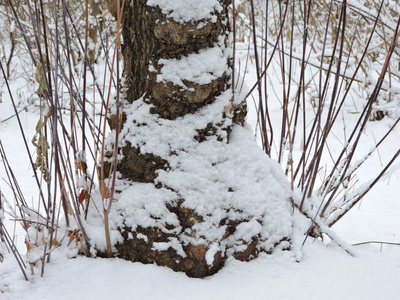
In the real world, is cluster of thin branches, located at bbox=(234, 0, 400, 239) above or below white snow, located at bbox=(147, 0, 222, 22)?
below

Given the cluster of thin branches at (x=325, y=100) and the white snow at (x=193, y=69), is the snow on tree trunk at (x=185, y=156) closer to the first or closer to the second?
the white snow at (x=193, y=69)

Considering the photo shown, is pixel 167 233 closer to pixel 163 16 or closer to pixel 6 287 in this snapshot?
pixel 6 287

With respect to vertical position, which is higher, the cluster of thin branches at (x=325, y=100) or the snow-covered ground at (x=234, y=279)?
the cluster of thin branches at (x=325, y=100)

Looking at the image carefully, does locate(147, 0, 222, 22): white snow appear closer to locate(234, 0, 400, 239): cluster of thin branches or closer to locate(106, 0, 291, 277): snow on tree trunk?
Result: locate(106, 0, 291, 277): snow on tree trunk

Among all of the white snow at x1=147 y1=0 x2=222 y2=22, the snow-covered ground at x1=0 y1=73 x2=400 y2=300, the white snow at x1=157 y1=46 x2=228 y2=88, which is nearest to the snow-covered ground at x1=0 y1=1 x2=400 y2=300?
the snow-covered ground at x1=0 y1=73 x2=400 y2=300

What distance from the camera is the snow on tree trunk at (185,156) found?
3.48 feet

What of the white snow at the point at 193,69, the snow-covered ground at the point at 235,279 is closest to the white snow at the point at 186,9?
the white snow at the point at 193,69

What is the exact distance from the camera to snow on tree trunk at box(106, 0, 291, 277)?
106 cm

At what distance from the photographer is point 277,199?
46.6 inches

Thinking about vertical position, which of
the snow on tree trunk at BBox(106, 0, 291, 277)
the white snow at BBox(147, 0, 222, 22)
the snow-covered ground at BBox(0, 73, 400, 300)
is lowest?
the snow-covered ground at BBox(0, 73, 400, 300)

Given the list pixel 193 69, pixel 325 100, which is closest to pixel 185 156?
pixel 193 69

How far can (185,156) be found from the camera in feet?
3.67

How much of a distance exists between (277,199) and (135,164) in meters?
0.44

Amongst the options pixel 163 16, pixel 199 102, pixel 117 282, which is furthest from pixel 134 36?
pixel 117 282
